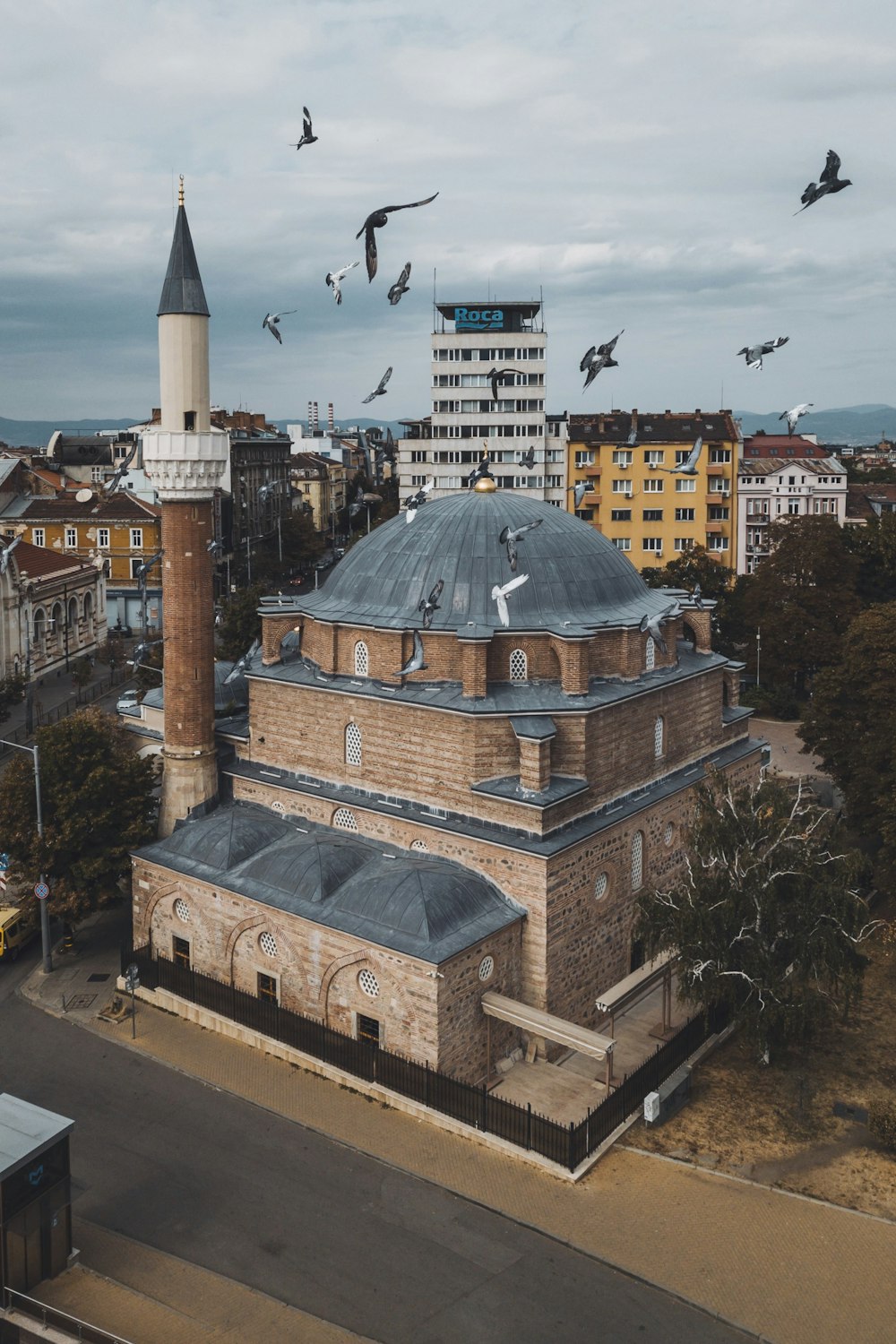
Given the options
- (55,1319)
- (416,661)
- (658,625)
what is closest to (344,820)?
(416,661)

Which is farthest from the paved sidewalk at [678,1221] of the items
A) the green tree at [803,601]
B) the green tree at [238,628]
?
the green tree at [803,601]

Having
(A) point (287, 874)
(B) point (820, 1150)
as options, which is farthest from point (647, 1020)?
(A) point (287, 874)

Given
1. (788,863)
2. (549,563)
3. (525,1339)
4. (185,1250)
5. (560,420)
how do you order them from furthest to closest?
(560,420) → (549,563) → (788,863) → (185,1250) → (525,1339)

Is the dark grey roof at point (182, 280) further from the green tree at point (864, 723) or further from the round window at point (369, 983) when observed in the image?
the green tree at point (864, 723)

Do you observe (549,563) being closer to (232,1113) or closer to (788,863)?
(788,863)

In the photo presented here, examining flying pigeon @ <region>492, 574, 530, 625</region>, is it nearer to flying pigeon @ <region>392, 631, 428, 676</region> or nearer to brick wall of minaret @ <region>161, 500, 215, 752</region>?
flying pigeon @ <region>392, 631, 428, 676</region>

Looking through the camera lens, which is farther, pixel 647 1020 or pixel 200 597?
pixel 200 597

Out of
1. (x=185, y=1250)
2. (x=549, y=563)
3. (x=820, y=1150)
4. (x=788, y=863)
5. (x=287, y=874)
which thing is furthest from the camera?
(x=549, y=563)
